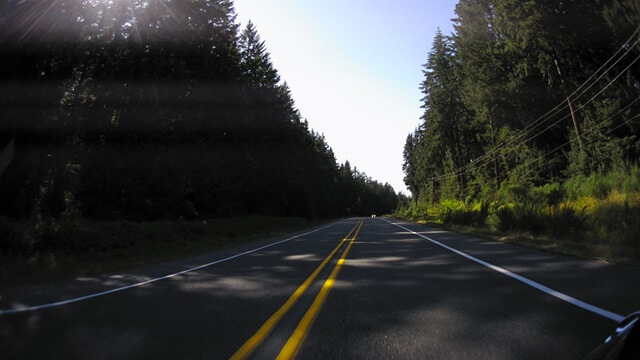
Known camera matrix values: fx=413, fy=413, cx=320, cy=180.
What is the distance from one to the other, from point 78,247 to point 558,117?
1447 inches

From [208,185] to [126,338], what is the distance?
31.3 m

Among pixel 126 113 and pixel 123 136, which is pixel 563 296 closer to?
pixel 123 136

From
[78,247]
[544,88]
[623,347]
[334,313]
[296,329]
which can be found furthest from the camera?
[544,88]

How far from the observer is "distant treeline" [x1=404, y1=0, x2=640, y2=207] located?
26625 millimetres

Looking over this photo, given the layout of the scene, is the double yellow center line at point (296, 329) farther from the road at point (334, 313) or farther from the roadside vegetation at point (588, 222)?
the roadside vegetation at point (588, 222)

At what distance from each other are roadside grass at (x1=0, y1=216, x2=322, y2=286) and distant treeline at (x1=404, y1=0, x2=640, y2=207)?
22.8m

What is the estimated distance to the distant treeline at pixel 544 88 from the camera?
87.4ft

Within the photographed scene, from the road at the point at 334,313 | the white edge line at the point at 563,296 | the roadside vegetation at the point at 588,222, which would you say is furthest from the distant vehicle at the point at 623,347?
the roadside vegetation at the point at 588,222

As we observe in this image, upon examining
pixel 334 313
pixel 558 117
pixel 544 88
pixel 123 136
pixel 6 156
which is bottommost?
pixel 334 313

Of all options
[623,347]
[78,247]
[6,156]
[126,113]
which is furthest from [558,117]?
[623,347]

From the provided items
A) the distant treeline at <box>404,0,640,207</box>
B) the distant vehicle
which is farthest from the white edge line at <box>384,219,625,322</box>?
the distant treeline at <box>404,0,640,207</box>

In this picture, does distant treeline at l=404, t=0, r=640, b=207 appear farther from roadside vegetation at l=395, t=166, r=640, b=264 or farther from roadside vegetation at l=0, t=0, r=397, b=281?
roadside vegetation at l=0, t=0, r=397, b=281

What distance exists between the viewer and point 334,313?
5.74m

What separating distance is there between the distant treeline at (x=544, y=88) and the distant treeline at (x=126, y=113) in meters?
23.5
